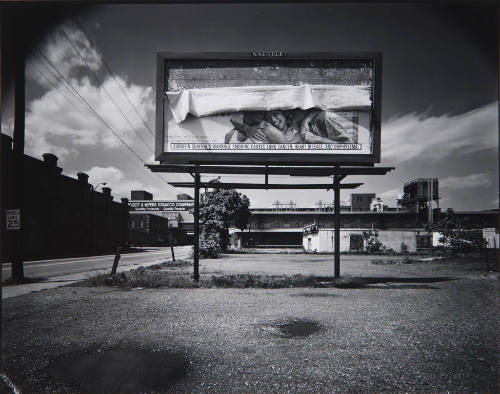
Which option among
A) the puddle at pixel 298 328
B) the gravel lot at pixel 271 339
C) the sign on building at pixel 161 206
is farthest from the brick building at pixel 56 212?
the puddle at pixel 298 328

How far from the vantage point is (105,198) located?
37.6 m

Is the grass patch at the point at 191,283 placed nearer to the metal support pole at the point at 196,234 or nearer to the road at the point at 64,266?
the metal support pole at the point at 196,234

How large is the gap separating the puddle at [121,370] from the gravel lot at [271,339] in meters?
0.05

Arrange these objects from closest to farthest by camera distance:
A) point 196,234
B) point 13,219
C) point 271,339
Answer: point 271,339
point 196,234
point 13,219

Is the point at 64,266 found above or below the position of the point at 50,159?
below

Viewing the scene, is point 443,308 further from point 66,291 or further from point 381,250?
point 381,250

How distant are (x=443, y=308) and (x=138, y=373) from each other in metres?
6.17

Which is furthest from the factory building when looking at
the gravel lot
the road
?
the gravel lot

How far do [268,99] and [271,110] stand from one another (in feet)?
1.12

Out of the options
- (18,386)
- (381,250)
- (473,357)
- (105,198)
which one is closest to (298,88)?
(473,357)

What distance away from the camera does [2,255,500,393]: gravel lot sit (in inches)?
123

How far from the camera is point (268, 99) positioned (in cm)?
827

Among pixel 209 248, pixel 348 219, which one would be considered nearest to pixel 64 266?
pixel 209 248

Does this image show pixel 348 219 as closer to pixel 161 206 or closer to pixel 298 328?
pixel 161 206
